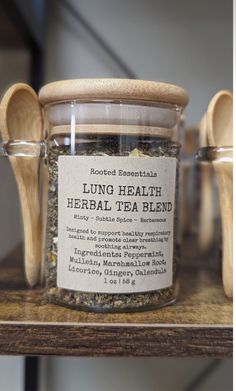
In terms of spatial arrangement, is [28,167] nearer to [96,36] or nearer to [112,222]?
[112,222]

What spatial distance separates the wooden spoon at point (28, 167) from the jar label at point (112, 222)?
40mm

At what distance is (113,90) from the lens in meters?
0.25

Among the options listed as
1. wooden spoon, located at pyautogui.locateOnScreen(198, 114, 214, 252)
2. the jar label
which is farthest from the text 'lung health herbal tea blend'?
wooden spoon, located at pyautogui.locateOnScreen(198, 114, 214, 252)

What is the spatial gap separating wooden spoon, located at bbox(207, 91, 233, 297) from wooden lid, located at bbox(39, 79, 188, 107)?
0.04 metres

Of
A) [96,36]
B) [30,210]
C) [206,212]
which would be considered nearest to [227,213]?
[30,210]

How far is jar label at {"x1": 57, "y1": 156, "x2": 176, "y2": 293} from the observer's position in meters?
0.26

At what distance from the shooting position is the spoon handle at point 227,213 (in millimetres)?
296

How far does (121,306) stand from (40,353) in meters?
0.05

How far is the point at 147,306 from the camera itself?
0.89ft

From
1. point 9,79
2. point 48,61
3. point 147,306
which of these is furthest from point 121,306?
point 48,61

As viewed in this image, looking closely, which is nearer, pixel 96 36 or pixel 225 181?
pixel 225 181

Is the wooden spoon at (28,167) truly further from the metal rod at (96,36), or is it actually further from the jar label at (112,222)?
the metal rod at (96,36)

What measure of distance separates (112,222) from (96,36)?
1.42 feet

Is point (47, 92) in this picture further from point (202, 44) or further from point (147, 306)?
point (202, 44)
